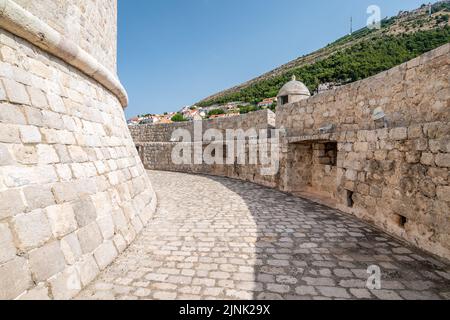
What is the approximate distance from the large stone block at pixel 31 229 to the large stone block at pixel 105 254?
73cm

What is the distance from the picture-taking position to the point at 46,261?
7.48 feet

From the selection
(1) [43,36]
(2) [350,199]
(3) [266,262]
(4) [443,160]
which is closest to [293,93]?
(2) [350,199]

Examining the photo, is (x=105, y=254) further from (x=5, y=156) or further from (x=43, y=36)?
(x=43, y=36)

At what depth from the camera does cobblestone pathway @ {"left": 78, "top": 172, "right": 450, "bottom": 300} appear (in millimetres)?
2568

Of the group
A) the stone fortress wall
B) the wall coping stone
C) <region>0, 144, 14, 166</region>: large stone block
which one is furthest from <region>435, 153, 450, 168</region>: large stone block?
the wall coping stone

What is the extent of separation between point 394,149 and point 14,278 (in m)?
5.48

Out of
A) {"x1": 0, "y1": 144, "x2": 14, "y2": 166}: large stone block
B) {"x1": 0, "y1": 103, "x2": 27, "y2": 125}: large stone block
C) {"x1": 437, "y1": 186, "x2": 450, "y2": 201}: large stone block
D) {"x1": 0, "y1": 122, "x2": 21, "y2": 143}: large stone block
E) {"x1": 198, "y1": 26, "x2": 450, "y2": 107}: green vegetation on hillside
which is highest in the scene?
{"x1": 198, "y1": 26, "x2": 450, "y2": 107}: green vegetation on hillside

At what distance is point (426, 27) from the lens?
38719 mm

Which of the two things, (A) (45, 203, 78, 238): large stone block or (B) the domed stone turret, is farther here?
(B) the domed stone turret

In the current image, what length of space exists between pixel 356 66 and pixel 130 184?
122 ft

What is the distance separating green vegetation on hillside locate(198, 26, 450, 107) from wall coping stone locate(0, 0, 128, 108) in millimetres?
32086

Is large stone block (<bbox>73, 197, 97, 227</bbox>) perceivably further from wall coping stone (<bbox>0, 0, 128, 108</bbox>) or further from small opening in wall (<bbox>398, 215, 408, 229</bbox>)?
small opening in wall (<bbox>398, 215, 408, 229</bbox>)
